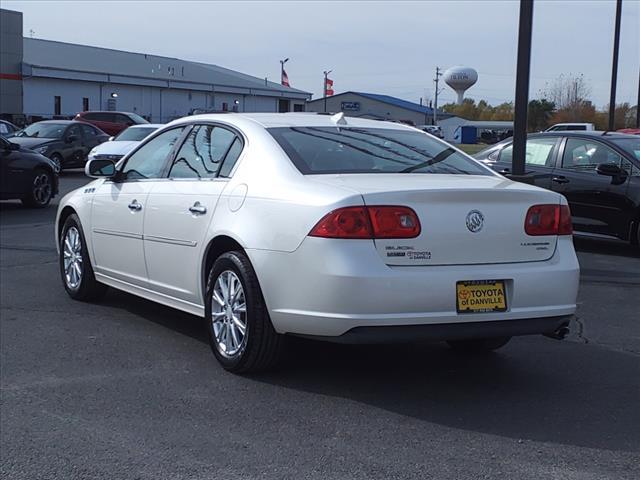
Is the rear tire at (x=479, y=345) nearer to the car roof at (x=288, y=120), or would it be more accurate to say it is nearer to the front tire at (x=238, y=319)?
the front tire at (x=238, y=319)

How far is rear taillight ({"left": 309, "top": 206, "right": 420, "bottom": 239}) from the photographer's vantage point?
484 centimetres

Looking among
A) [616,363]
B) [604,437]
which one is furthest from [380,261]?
[616,363]

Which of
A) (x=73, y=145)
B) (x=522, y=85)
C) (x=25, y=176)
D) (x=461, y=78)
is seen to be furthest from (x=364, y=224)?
(x=461, y=78)

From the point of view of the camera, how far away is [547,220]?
5336 millimetres

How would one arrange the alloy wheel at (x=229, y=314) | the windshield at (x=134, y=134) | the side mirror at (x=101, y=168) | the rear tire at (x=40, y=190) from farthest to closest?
the windshield at (x=134, y=134)
the rear tire at (x=40, y=190)
the side mirror at (x=101, y=168)
the alloy wheel at (x=229, y=314)

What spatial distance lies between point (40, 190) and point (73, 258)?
9119mm

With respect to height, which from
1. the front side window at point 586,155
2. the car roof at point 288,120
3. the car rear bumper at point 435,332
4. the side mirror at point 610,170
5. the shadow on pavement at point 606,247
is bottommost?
the shadow on pavement at point 606,247

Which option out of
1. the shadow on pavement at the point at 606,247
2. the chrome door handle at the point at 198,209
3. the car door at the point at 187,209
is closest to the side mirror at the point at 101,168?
the car door at the point at 187,209

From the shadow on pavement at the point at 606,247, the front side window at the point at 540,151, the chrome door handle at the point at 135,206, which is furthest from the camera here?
the front side window at the point at 540,151

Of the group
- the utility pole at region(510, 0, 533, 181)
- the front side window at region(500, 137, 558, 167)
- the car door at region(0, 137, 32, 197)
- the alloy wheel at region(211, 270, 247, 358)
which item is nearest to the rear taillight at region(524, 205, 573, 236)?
the alloy wheel at region(211, 270, 247, 358)

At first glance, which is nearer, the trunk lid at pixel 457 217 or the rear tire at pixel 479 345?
the trunk lid at pixel 457 217

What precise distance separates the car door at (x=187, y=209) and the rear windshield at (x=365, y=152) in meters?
0.46

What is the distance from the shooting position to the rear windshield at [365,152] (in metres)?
5.60

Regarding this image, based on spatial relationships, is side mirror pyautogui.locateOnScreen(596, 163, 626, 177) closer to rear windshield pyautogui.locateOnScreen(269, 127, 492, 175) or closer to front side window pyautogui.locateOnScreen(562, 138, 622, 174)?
front side window pyautogui.locateOnScreen(562, 138, 622, 174)
